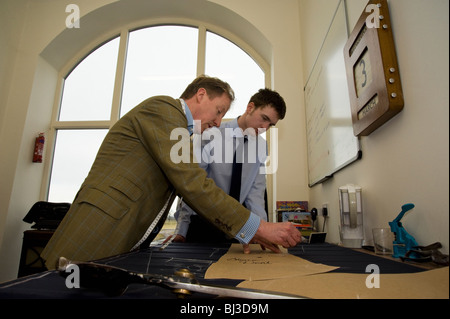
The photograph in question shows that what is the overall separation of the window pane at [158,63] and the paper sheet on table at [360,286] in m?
2.95

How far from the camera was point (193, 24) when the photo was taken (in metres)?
3.29

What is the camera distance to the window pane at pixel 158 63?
3.20 metres

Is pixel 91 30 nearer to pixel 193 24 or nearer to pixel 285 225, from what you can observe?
pixel 193 24

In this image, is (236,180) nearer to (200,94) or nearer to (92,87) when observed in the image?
(200,94)

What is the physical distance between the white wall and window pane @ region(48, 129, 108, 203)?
283 centimetres

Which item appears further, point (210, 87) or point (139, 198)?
point (210, 87)

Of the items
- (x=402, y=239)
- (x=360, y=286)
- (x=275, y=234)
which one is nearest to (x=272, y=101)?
(x=275, y=234)

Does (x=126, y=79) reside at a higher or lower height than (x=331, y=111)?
higher

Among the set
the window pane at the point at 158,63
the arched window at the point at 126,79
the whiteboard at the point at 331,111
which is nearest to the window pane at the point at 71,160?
the arched window at the point at 126,79

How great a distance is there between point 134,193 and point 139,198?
23 mm

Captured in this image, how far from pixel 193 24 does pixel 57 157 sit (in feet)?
7.08

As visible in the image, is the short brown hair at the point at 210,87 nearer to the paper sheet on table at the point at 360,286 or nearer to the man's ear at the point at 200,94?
the man's ear at the point at 200,94

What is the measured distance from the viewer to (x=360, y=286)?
1.30ft

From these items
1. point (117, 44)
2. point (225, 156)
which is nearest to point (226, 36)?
point (117, 44)
